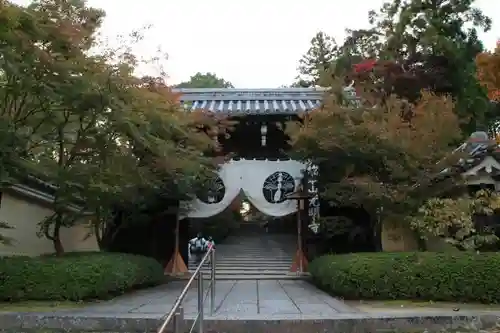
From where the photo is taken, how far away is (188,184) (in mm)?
10555

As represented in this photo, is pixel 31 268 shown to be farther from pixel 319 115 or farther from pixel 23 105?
pixel 319 115

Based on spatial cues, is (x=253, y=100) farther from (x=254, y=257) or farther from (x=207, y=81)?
(x=207, y=81)

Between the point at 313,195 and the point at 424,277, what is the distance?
417 cm

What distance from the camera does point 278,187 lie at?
1228 centimetres

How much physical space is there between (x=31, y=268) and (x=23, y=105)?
2634 millimetres

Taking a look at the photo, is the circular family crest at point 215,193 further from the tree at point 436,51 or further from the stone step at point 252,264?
the tree at point 436,51

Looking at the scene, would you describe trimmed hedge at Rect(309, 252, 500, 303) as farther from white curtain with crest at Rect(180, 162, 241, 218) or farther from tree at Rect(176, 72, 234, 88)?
tree at Rect(176, 72, 234, 88)

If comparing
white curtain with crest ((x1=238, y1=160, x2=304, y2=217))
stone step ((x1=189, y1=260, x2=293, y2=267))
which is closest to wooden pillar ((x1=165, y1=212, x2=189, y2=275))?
white curtain with crest ((x1=238, y1=160, x2=304, y2=217))

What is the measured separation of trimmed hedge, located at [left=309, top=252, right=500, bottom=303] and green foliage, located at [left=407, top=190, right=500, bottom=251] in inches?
20.8

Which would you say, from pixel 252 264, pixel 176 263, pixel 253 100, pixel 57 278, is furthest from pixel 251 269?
pixel 57 278

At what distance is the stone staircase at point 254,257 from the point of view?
13413mm

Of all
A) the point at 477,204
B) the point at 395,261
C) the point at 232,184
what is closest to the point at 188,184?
the point at 232,184

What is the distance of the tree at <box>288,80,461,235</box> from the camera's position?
8766 millimetres

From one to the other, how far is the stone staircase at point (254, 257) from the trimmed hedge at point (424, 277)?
10.6ft
